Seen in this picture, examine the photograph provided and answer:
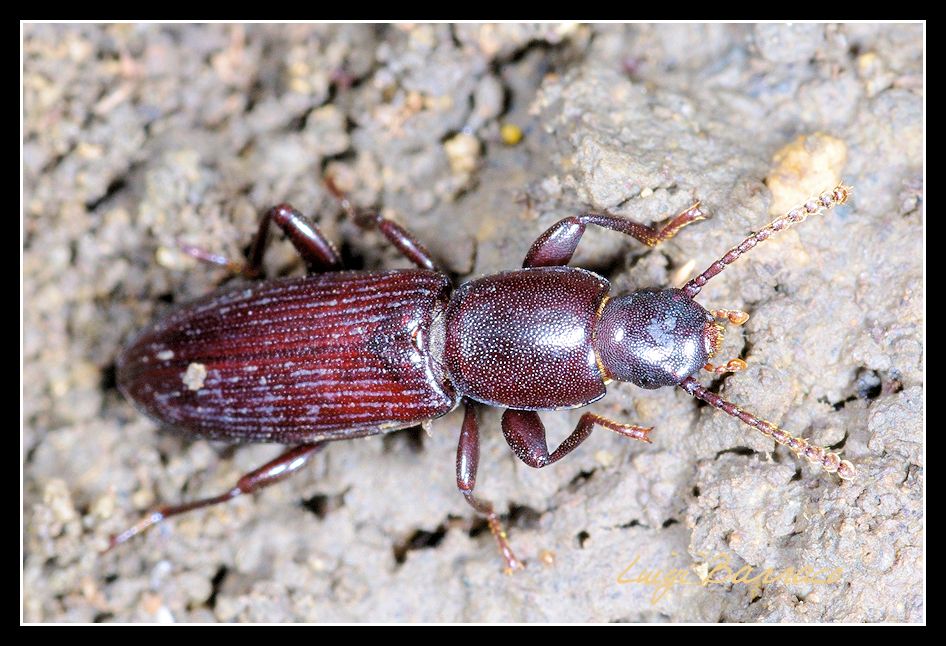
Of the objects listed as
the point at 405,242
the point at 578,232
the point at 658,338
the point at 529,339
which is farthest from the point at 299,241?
the point at 658,338

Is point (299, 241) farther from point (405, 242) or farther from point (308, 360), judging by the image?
point (308, 360)

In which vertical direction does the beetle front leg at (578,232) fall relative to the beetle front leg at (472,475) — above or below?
above

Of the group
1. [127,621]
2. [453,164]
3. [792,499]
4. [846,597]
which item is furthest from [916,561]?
[127,621]

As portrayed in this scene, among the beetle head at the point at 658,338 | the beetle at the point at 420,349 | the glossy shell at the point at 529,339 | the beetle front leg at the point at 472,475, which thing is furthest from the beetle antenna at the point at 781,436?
the beetle front leg at the point at 472,475

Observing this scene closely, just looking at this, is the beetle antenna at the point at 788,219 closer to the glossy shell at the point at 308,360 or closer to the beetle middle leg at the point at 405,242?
the glossy shell at the point at 308,360

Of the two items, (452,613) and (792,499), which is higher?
(792,499)

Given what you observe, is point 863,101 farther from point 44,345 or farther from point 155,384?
point 44,345

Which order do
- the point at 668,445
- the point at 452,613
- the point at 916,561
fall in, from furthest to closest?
the point at 452,613, the point at 668,445, the point at 916,561
